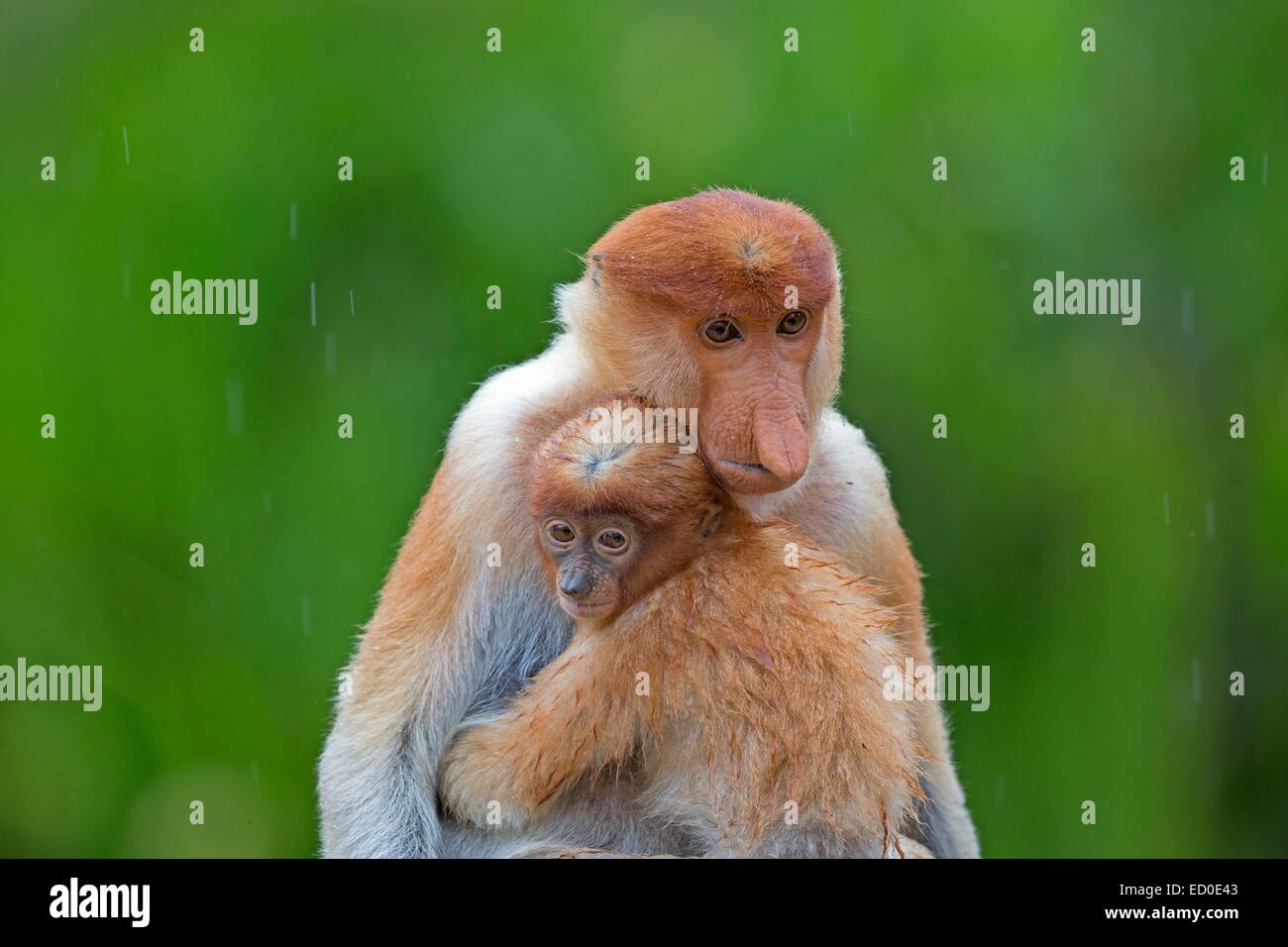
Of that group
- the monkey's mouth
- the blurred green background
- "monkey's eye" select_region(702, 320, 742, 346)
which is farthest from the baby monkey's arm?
the blurred green background

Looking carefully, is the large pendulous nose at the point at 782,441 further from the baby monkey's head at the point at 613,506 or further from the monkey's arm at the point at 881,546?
the monkey's arm at the point at 881,546

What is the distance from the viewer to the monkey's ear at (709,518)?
10.2 feet

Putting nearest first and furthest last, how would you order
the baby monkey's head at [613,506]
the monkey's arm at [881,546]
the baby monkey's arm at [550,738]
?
the baby monkey's head at [613,506] → the baby monkey's arm at [550,738] → the monkey's arm at [881,546]

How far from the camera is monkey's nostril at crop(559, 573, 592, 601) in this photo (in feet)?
10.0

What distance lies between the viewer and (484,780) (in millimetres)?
3379

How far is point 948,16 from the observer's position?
550 cm

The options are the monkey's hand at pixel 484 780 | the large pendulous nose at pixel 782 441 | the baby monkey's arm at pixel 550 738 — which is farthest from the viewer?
the monkey's hand at pixel 484 780

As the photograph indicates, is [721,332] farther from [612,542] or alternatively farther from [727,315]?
[612,542]

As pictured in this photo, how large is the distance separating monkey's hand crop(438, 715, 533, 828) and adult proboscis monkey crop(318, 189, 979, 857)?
4cm

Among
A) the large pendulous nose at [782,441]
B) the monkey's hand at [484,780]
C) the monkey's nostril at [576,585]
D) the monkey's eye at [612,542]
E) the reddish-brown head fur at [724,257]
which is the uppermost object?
the reddish-brown head fur at [724,257]

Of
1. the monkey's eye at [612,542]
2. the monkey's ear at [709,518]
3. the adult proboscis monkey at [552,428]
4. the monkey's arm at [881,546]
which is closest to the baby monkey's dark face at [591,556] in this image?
the monkey's eye at [612,542]

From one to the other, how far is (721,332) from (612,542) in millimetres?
482

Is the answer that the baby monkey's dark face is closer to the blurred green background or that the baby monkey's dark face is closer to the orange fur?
the orange fur

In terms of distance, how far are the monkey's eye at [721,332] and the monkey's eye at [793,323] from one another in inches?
3.6
